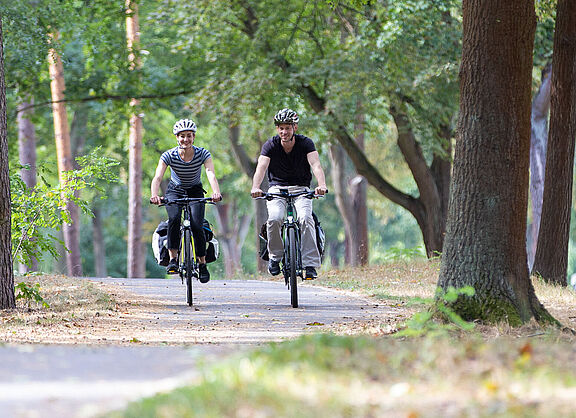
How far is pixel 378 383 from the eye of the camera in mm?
4445

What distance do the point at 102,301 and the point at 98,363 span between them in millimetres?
6078

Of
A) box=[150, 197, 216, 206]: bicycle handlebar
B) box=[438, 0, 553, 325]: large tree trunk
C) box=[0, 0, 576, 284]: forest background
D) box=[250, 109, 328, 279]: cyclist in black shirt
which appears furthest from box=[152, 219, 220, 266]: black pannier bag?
box=[0, 0, 576, 284]: forest background

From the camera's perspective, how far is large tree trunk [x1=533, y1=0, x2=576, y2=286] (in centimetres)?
1347

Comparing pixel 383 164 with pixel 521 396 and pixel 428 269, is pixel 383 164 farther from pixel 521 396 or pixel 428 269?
pixel 521 396

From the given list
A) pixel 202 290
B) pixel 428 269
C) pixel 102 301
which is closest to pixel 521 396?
pixel 102 301

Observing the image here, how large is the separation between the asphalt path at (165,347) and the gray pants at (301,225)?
2.03ft

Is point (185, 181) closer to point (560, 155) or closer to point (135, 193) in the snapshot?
point (560, 155)

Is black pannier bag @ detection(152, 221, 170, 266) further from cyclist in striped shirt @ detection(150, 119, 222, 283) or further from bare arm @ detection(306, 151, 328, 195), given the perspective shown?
bare arm @ detection(306, 151, 328, 195)

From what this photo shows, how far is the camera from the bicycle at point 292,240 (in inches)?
410

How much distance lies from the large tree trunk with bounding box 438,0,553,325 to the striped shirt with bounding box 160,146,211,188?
370 centimetres

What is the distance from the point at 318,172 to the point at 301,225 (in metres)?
0.71

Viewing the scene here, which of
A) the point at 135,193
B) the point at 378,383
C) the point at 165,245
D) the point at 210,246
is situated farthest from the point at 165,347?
the point at 135,193

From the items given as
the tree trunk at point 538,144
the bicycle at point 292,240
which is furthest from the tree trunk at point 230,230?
the bicycle at point 292,240

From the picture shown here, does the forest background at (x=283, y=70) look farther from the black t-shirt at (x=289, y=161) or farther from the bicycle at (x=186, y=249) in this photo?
the black t-shirt at (x=289, y=161)
